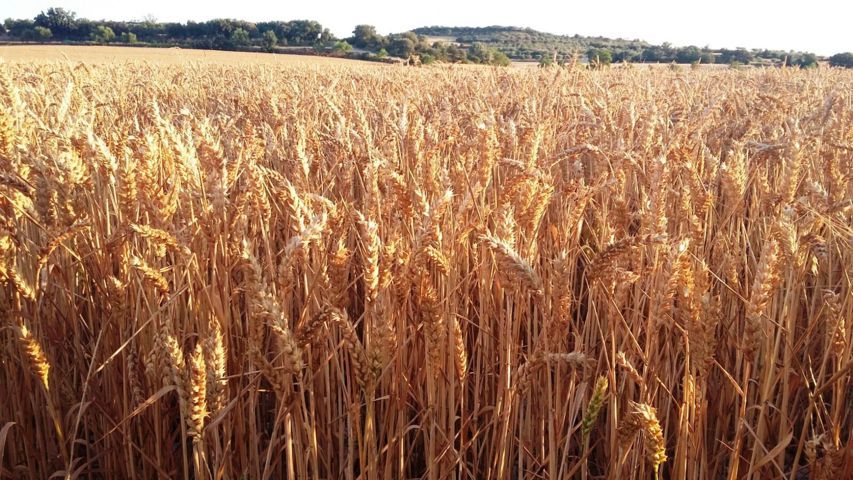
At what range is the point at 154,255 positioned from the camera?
160 centimetres

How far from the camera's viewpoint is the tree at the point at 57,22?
40.8 meters

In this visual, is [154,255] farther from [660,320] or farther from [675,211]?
[675,211]

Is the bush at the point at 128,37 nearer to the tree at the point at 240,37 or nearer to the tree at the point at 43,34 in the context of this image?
the tree at the point at 43,34

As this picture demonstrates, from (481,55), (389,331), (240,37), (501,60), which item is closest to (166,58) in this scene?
(501,60)

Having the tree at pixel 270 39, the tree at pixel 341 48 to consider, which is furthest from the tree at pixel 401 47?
the tree at pixel 270 39

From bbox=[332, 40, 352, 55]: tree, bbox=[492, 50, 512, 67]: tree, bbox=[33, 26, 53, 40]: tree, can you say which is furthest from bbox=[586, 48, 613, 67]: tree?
bbox=[33, 26, 53, 40]: tree

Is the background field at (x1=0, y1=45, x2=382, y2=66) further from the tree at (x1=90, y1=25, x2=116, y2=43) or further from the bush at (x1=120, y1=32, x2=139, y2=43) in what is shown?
the tree at (x1=90, y1=25, x2=116, y2=43)

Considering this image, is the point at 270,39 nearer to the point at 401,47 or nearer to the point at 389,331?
the point at 401,47

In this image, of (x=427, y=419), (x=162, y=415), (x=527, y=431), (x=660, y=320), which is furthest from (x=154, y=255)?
(x=660, y=320)

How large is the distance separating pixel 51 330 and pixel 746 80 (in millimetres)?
7879

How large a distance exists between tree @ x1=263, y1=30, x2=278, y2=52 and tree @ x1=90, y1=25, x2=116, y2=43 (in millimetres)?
10439

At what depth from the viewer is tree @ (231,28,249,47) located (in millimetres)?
38375

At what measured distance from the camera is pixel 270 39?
126 ft

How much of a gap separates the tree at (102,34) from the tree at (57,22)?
1.55 meters
